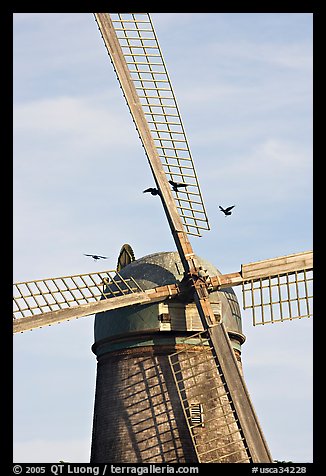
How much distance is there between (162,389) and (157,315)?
51.5 inches

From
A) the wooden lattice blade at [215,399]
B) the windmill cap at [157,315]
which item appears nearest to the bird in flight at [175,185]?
the windmill cap at [157,315]

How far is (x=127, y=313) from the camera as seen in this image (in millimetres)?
18344

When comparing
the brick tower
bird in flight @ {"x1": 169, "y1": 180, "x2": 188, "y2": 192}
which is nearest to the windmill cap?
the brick tower

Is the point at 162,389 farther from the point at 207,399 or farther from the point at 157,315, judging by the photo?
the point at 157,315

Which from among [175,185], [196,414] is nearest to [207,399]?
[196,414]

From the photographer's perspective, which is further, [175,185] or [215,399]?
[175,185]

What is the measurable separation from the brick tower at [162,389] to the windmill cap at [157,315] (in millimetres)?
18

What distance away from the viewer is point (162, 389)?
1800 centimetres

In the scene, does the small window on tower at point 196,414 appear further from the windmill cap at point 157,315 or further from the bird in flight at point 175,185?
the bird in flight at point 175,185

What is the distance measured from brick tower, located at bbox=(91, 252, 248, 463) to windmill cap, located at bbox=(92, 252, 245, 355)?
18 millimetres
